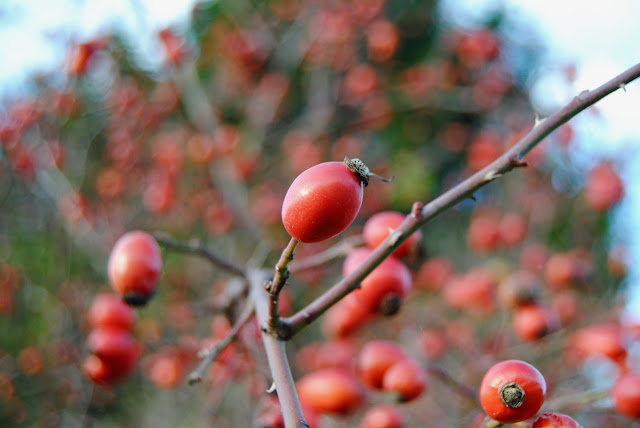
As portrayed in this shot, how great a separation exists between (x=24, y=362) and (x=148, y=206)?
Answer: 1926 millimetres

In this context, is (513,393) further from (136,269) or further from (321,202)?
(136,269)

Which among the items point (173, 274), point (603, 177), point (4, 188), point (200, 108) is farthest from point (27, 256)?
point (603, 177)

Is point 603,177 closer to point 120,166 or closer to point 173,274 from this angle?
point 173,274

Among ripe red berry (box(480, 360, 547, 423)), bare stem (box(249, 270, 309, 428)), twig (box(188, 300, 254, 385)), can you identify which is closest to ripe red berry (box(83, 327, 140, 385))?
twig (box(188, 300, 254, 385))

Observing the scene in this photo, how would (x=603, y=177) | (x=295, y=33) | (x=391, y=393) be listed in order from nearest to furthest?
1. (x=391, y=393)
2. (x=603, y=177)
3. (x=295, y=33)

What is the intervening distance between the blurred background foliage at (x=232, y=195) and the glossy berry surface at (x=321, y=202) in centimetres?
189

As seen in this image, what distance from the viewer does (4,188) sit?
5.05m

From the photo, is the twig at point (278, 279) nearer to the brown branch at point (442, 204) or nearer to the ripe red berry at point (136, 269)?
the brown branch at point (442, 204)

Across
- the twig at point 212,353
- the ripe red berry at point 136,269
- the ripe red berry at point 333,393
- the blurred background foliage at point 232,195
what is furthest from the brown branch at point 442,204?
the blurred background foliage at point 232,195

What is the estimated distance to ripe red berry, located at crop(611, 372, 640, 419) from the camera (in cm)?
126

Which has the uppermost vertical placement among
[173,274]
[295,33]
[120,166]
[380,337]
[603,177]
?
[295,33]

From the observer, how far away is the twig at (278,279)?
31.7 inches

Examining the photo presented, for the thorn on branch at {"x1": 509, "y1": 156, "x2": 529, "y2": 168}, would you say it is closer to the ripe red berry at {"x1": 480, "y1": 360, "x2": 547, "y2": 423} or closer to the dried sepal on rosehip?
the dried sepal on rosehip

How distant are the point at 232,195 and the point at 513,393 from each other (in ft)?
11.1
